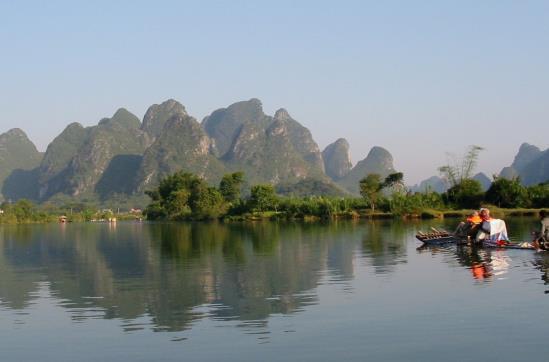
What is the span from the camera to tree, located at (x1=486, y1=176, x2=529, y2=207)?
207 ft

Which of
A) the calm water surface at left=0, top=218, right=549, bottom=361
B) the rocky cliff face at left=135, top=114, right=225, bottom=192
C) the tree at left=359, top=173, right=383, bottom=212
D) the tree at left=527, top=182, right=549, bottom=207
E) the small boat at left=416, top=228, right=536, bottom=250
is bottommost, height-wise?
the calm water surface at left=0, top=218, right=549, bottom=361

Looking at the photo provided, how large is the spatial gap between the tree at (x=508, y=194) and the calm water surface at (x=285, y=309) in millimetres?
41308

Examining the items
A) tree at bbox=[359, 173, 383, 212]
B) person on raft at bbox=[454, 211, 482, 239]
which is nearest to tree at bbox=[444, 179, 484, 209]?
tree at bbox=[359, 173, 383, 212]

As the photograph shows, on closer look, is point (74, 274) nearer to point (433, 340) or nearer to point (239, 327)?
point (239, 327)

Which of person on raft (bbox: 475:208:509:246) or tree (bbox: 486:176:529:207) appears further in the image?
tree (bbox: 486:176:529:207)

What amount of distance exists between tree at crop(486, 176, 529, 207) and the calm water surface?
4131 cm

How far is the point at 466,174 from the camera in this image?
7619 centimetres

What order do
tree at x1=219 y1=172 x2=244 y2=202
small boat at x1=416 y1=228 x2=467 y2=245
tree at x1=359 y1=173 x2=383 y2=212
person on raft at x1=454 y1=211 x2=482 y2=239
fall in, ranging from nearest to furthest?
person on raft at x1=454 y1=211 x2=482 y2=239 < small boat at x1=416 y1=228 x2=467 y2=245 < tree at x1=359 y1=173 x2=383 y2=212 < tree at x1=219 y1=172 x2=244 y2=202

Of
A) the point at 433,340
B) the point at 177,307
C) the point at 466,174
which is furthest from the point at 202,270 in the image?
the point at 466,174

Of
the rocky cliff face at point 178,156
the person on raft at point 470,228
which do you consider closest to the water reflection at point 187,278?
the person on raft at point 470,228

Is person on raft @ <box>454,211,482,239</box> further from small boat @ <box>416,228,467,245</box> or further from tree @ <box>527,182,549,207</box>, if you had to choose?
tree @ <box>527,182,549,207</box>

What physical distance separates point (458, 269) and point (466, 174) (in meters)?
58.5

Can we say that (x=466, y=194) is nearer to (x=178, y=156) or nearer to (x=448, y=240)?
(x=448, y=240)

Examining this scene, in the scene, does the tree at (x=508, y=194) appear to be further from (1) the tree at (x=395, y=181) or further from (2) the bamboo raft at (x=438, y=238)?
(2) the bamboo raft at (x=438, y=238)
